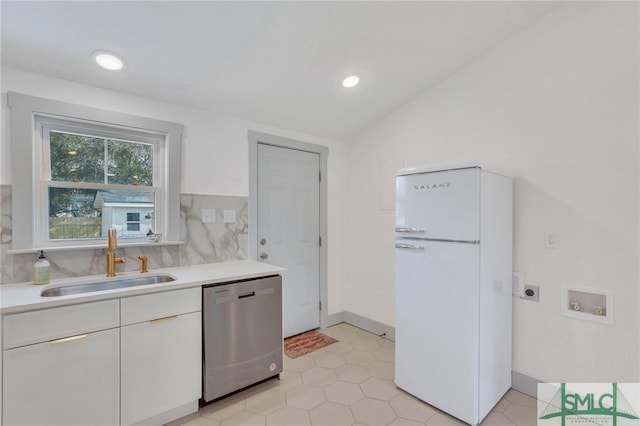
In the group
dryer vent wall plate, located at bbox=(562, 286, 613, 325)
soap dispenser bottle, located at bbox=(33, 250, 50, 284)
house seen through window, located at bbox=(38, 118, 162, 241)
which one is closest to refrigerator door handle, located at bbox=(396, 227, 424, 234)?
dryer vent wall plate, located at bbox=(562, 286, 613, 325)

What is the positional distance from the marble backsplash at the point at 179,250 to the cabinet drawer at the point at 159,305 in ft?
1.94

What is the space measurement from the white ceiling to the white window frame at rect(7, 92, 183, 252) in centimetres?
22

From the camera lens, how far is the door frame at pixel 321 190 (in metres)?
2.80

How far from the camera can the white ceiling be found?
1.66 metres

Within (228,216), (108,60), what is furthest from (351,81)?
(108,60)

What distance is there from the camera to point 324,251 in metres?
3.39

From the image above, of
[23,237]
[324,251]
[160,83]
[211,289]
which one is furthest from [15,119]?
[324,251]

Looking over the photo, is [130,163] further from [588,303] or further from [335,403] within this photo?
[588,303]

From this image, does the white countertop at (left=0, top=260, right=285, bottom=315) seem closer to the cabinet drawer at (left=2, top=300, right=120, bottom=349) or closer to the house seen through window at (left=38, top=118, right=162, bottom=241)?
the cabinet drawer at (left=2, top=300, right=120, bottom=349)

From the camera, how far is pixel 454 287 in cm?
190

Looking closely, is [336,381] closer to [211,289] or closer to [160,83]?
[211,289]

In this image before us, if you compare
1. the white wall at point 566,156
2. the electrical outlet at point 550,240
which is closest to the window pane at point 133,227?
the white wall at point 566,156

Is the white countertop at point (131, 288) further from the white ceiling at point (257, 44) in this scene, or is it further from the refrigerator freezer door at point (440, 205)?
the white ceiling at point (257, 44)

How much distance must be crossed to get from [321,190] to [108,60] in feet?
6.98
